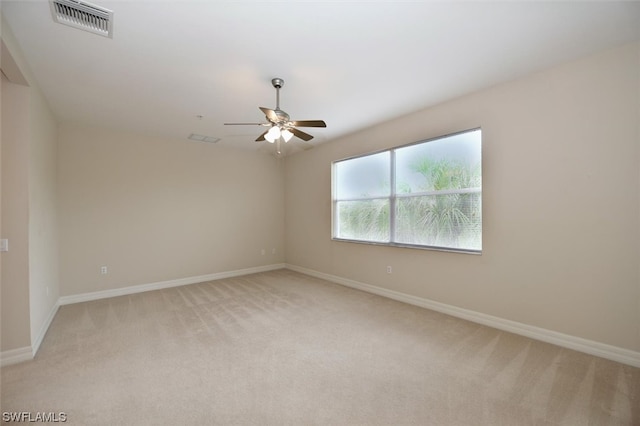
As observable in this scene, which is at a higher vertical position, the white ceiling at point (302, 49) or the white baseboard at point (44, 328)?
the white ceiling at point (302, 49)

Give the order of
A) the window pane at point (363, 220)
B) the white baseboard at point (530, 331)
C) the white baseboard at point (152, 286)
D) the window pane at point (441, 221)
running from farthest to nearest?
the window pane at point (363, 220) < the white baseboard at point (152, 286) < the window pane at point (441, 221) < the white baseboard at point (530, 331)

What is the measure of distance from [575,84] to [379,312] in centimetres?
319

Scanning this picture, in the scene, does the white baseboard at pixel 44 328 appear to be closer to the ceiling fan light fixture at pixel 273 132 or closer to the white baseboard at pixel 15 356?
the white baseboard at pixel 15 356

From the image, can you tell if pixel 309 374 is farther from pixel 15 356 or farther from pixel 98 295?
pixel 98 295

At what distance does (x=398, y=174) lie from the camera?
4.19 meters

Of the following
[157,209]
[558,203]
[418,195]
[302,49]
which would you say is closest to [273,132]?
[302,49]

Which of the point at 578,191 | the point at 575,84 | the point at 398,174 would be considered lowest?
the point at 578,191

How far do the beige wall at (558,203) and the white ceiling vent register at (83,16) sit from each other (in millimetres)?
3512

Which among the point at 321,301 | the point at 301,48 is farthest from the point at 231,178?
the point at 301,48

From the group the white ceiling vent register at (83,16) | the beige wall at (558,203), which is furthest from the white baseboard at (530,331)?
the white ceiling vent register at (83,16)

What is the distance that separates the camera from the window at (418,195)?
336 centimetres

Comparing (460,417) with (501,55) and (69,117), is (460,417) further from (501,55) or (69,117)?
(69,117)

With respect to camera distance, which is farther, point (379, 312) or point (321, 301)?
point (321, 301)

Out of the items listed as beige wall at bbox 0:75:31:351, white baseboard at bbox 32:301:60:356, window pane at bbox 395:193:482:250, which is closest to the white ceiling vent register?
beige wall at bbox 0:75:31:351
